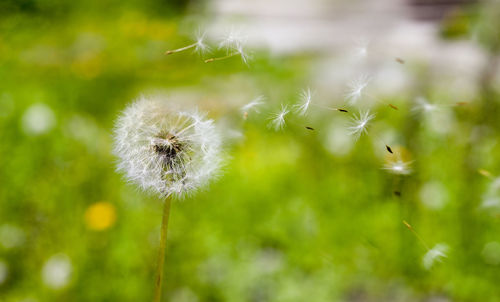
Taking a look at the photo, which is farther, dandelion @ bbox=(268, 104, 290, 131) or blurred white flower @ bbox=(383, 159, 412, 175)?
blurred white flower @ bbox=(383, 159, 412, 175)

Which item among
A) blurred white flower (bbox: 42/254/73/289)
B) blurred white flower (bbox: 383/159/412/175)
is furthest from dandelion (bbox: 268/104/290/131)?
blurred white flower (bbox: 42/254/73/289)

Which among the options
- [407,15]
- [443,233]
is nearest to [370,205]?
[443,233]

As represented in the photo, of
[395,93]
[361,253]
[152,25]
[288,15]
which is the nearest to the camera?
[361,253]

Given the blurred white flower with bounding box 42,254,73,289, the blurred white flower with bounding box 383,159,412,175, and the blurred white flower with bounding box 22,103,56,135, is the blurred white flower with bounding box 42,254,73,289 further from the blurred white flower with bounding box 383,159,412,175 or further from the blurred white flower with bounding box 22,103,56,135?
the blurred white flower with bounding box 383,159,412,175

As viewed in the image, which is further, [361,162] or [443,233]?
[361,162]

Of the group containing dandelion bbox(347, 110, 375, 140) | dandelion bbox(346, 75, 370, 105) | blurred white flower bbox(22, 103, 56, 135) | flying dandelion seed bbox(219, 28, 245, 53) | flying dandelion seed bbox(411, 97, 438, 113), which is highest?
flying dandelion seed bbox(219, 28, 245, 53)

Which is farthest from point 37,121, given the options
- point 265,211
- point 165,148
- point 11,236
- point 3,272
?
point 165,148

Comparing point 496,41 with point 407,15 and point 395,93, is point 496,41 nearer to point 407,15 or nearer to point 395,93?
point 395,93
